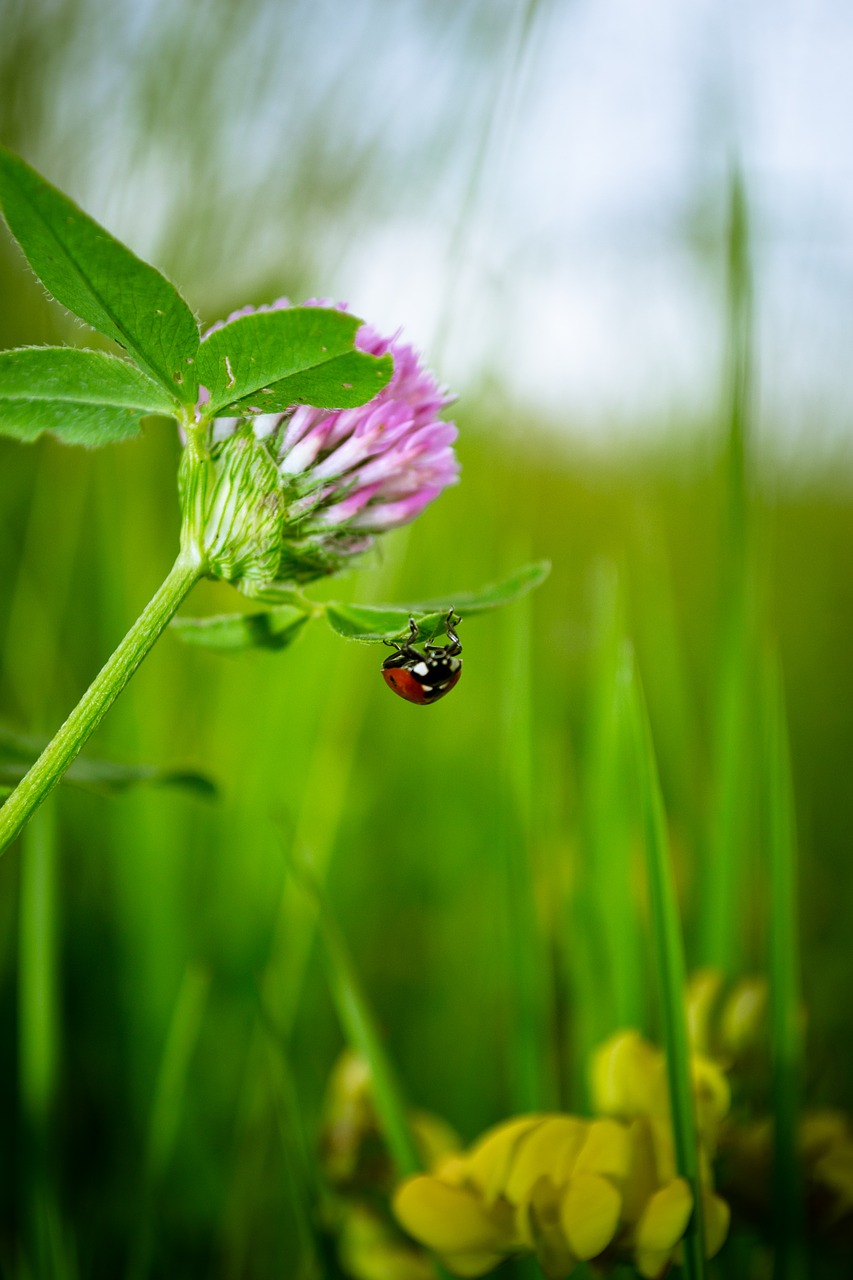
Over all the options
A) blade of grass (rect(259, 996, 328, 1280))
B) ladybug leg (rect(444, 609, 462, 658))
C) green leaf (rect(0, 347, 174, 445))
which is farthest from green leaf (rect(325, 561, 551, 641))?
blade of grass (rect(259, 996, 328, 1280))

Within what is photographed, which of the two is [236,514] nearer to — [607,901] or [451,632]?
[451,632]

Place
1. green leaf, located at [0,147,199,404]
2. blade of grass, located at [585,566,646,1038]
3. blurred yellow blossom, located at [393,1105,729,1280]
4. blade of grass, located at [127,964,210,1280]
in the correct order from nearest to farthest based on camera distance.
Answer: green leaf, located at [0,147,199,404] < blurred yellow blossom, located at [393,1105,729,1280] < blade of grass, located at [127,964,210,1280] < blade of grass, located at [585,566,646,1038]

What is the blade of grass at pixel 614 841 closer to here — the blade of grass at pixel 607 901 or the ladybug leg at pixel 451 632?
the blade of grass at pixel 607 901

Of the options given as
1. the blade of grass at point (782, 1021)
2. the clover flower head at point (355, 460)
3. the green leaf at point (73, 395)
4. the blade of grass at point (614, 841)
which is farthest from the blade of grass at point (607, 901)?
the green leaf at point (73, 395)

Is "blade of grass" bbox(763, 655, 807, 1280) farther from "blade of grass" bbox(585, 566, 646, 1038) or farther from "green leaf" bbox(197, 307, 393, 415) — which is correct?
"green leaf" bbox(197, 307, 393, 415)

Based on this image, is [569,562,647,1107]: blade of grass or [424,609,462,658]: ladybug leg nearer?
[424,609,462,658]: ladybug leg

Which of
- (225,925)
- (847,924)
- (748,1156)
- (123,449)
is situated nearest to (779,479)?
(847,924)
